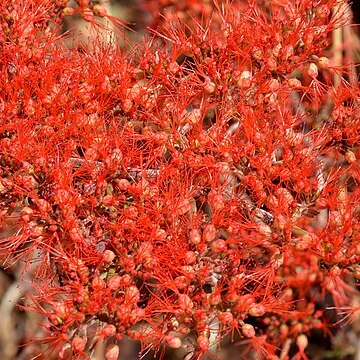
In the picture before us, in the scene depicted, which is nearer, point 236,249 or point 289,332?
point 236,249

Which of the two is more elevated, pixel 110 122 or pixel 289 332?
pixel 110 122

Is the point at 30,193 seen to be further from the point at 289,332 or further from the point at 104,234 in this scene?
the point at 289,332

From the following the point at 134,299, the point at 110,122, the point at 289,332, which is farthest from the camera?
the point at 289,332

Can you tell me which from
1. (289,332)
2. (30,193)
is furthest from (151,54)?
(289,332)

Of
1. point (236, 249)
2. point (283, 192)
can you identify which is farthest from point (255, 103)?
point (236, 249)

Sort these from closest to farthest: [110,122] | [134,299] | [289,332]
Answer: [134,299], [110,122], [289,332]

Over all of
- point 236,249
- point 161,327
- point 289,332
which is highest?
point 236,249

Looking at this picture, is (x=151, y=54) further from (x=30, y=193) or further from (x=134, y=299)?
(x=134, y=299)
